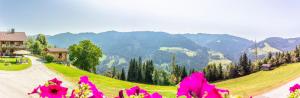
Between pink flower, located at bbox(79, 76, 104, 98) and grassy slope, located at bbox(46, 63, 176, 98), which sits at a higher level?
pink flower, located at bbox(79, 76, 104, 98)

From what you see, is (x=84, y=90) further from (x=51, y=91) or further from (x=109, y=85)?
(x=109, y=85)

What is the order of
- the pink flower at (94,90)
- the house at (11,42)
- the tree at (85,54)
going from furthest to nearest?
the tree at (85,54) < the house at (11,42) < the pink flower at (94,90)

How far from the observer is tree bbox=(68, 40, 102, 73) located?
298 ft

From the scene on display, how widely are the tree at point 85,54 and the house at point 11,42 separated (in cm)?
1215

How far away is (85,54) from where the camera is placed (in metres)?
91.1

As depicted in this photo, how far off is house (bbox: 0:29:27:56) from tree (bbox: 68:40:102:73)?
12145 millimetres

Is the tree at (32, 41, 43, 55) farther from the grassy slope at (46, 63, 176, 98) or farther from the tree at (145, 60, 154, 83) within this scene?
the grassy slope at (46, 63, 176, 98)

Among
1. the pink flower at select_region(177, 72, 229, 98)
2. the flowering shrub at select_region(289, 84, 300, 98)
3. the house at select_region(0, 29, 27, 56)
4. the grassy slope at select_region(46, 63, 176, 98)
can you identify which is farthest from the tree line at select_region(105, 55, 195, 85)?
the pink flower at select_region(177, 72, 229, 98)

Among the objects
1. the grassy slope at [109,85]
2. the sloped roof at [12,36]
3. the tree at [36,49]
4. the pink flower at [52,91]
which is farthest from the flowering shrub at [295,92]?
the tree at [36,49]

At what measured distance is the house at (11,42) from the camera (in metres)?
87.9

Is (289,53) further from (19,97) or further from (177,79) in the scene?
(19,97)

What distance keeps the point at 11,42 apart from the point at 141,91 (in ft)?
311

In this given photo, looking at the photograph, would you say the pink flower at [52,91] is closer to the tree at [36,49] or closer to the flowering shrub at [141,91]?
the flowering shrub at [141,91]

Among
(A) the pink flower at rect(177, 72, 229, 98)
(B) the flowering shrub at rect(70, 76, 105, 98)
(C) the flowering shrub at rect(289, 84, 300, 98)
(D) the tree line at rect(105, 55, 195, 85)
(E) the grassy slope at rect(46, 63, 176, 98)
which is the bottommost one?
(D) the tree line at rect(105, 55, 195, 85)
